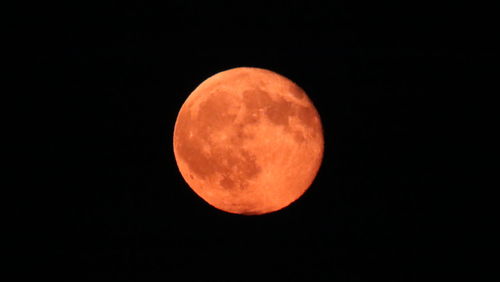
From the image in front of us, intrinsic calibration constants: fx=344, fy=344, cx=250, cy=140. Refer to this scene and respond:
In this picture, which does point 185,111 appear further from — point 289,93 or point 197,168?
point 289,93

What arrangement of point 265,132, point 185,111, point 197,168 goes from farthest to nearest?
point 185,111
point 197,168
point 265,132

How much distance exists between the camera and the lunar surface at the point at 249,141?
345 centimetres

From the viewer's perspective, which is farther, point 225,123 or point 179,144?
point 179,144

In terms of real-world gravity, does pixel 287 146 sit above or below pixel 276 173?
above

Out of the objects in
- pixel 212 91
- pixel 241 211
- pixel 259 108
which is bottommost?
pixel 241 211

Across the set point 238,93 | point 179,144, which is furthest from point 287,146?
point 179,144

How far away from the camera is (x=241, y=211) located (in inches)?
154

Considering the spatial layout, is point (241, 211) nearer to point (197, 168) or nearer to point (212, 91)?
point (197, 168)

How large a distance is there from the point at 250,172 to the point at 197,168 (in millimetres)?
601

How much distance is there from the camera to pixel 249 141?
135 inches

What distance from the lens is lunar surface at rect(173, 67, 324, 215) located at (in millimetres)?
3451

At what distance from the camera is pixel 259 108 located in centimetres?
350

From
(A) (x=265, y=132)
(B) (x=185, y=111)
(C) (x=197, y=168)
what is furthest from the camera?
(B) (x=185, y=111)

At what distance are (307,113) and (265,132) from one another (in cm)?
65
